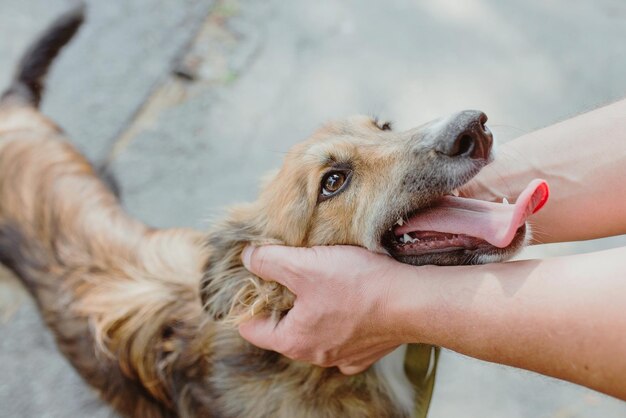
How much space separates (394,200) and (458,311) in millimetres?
437

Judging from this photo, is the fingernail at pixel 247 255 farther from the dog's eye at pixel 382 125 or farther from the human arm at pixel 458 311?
the dog's eye at pixel 382 125

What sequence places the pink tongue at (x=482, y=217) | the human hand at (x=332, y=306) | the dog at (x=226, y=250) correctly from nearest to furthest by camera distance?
the pink tongue at (x=482, y=217)
the human hand at (x=332, y=306)
the dog at (x=226, y=250)

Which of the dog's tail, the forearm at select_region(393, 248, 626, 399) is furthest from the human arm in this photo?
the dog's tail

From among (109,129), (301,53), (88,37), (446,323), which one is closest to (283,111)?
(301,53)

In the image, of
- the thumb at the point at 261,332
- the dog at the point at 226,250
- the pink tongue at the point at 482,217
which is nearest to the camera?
the pink tongue at the point at 482,217

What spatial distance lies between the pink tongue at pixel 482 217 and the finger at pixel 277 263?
1.09ft

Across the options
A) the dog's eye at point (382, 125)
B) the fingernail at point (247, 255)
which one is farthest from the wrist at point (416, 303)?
the dog's eye at point (382, 125)

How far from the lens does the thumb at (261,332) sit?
2.12m

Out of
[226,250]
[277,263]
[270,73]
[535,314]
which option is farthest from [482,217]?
[270,73]

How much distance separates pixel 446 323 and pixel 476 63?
9.58 ft

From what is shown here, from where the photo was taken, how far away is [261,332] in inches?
85.0

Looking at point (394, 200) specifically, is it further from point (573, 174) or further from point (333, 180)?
point (573, 174)

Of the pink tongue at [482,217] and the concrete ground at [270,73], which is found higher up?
the pink tongue at [482,217]

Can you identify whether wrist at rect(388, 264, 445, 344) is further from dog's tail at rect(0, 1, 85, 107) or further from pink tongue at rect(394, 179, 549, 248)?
dog's tail at rect(0, 1, 85, 107)
